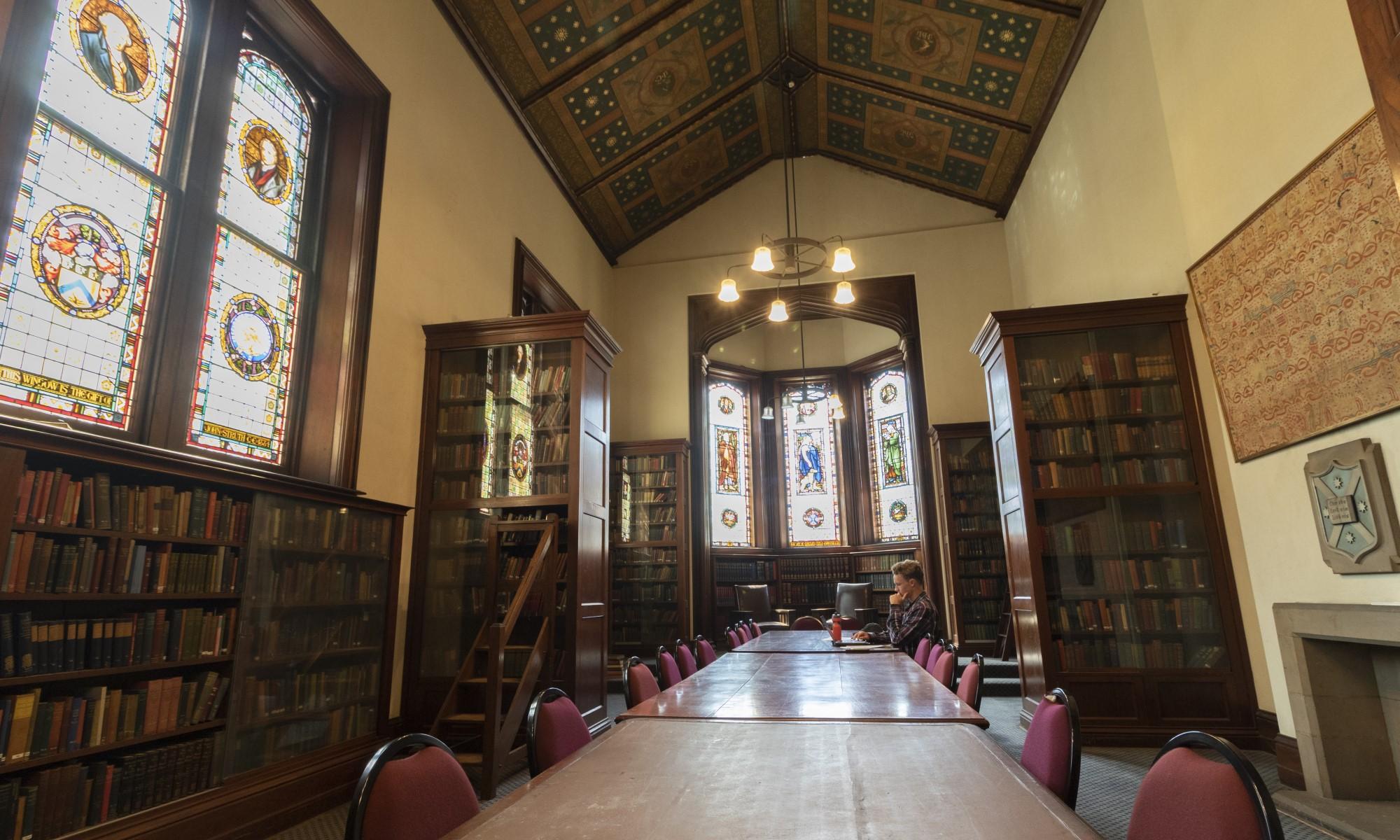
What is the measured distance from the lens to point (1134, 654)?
199 inches

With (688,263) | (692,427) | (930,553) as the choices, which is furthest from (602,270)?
(930,553)

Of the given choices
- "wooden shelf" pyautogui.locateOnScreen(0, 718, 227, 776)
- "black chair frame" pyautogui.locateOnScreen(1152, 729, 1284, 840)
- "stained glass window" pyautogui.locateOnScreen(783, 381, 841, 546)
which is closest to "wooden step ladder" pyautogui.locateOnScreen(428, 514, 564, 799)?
"wooden shelf" pyautogui.locateOnScreen(0, 718, 227, 776)

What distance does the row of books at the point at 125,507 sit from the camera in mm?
2520

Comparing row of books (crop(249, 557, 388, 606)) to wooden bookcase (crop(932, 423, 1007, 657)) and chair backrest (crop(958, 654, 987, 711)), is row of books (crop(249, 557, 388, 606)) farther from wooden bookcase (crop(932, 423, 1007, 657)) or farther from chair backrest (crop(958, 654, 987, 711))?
wooden bookcase (crop(932, 423, 1007, 657))

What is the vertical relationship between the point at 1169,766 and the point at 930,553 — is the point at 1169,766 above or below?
below

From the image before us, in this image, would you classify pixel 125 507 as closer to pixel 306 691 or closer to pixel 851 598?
pixel 306 691

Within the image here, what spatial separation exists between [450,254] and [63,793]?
4319mm

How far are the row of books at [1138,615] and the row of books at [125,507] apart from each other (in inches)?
196

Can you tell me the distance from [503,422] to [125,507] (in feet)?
9.24

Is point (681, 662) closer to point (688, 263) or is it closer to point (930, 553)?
point (930, 553)

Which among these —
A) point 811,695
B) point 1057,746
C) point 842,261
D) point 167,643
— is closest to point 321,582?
point 167,643

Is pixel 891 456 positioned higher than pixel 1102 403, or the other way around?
pixel 891 456

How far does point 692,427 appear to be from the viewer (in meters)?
9.69

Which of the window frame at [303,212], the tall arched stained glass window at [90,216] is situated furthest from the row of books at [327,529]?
the tall arched stained glass window at [90,216]
